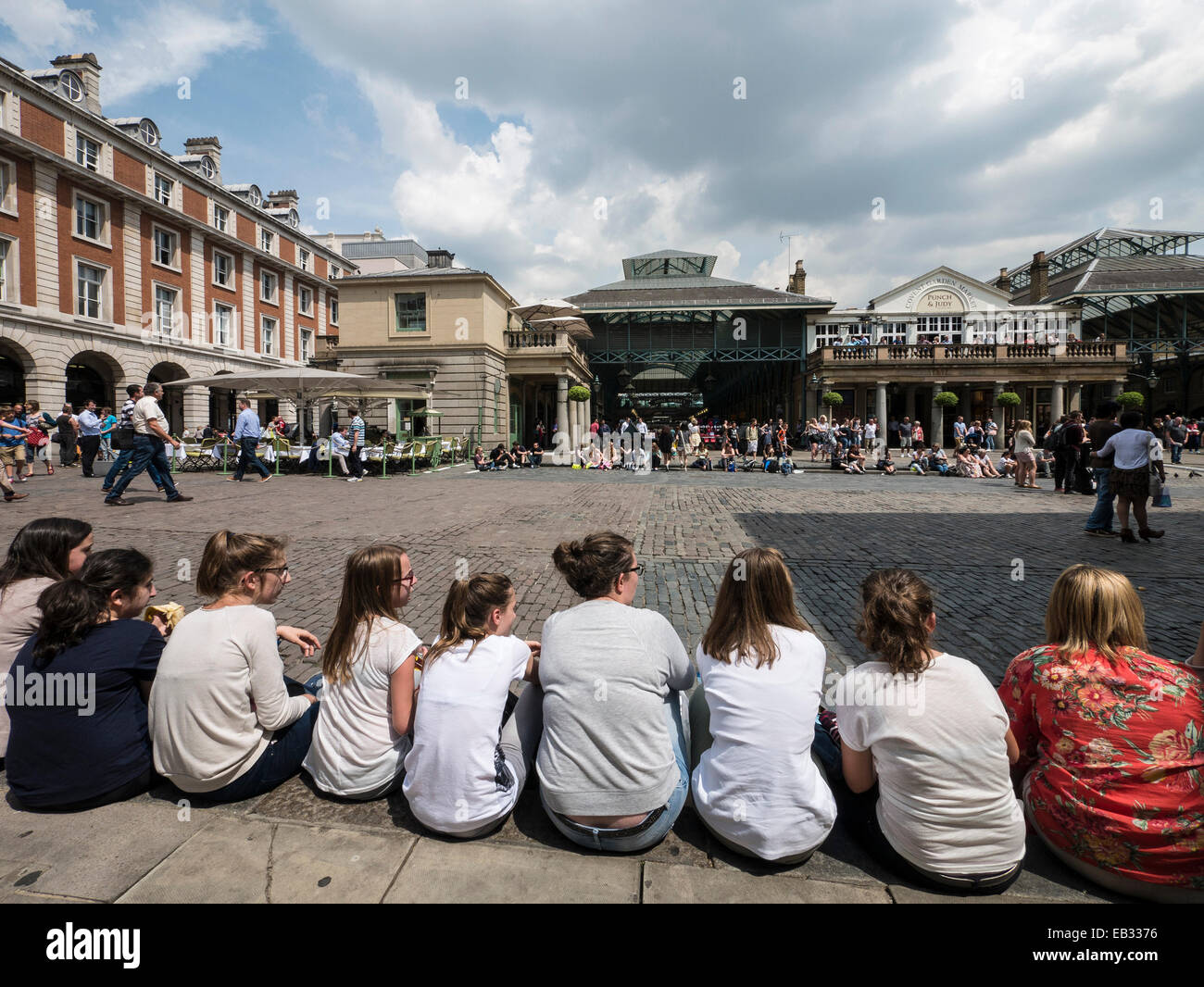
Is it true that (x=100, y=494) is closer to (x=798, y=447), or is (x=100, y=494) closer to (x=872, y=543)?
(x=872, y=543)

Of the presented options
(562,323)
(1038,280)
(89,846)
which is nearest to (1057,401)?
(1038,280)

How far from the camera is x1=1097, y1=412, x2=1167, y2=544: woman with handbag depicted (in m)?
8.42

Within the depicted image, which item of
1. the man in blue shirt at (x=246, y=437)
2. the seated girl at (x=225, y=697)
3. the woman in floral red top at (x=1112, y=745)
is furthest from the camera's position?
the man in blue shirt at (x=246, y=437)

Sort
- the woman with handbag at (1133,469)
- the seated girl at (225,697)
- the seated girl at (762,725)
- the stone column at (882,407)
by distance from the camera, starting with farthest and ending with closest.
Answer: the stone column at (882,407) < the woman with handbag at (1133,469) < the seated girl at (225,697) < the seated girl at (762,725)

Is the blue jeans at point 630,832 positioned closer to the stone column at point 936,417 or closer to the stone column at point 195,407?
the stone column at point 195,407

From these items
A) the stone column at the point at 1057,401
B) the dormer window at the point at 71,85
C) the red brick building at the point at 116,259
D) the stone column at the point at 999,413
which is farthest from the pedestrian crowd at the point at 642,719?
the stone column at the point at 1057,401

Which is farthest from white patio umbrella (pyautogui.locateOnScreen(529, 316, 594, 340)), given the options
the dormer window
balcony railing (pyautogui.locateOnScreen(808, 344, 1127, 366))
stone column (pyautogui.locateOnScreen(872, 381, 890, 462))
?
the dormer window

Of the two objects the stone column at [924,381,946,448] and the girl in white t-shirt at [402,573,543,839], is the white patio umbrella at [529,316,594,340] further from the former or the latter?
the girl in white t-shirt at [402,573,543,839]

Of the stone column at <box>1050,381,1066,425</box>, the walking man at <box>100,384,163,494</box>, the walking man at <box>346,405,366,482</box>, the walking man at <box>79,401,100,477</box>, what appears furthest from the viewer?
the stone column at <box>1050,381,1066,425</box>

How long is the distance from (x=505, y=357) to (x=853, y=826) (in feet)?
94.8

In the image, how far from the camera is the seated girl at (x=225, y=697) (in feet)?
8.14

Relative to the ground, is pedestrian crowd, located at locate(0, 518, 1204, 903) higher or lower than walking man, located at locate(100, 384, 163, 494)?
lower
